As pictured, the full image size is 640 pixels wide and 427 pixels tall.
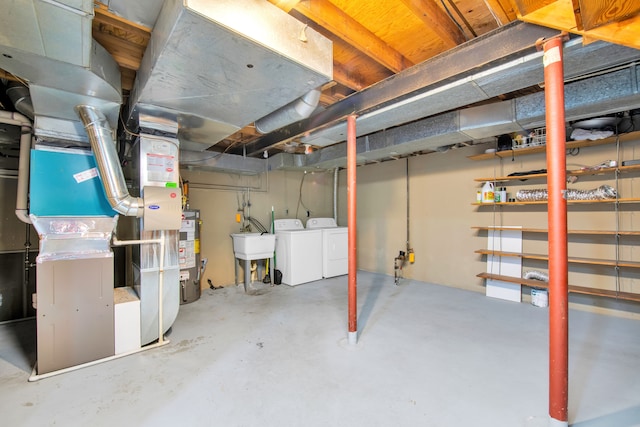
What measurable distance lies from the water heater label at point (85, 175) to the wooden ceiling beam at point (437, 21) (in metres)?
2.57

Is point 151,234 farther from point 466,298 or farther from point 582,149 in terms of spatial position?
point 582,149

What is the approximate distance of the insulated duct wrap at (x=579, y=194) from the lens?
9.51 feet

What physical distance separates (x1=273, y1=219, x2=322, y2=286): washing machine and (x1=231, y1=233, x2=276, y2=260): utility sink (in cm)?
19

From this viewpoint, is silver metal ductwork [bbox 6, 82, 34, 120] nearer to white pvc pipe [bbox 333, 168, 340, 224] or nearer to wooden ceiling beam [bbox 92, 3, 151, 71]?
wooden ceiling beam [bbox 92, 3, 151, 71]

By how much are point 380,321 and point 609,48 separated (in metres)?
2.67

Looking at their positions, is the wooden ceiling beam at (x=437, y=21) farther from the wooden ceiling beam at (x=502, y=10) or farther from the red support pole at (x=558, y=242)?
the red support pole at (x=558, y=242)

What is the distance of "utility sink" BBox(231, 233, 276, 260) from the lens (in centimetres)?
421

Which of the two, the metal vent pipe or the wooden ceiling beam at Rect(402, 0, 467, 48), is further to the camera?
the metal vent pipe

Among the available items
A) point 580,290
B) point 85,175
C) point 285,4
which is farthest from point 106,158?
point 580,290

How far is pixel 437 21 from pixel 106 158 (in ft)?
8.17

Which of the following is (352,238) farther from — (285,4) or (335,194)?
(335,194)

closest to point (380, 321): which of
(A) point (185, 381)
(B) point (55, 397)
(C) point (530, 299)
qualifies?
(A) point (185, 381)

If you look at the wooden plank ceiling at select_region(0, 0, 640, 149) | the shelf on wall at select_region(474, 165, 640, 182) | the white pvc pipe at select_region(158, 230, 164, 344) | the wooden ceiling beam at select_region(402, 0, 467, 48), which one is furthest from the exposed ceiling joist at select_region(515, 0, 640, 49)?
the white pvc pipe at select_region(158, 230, 164, 344)

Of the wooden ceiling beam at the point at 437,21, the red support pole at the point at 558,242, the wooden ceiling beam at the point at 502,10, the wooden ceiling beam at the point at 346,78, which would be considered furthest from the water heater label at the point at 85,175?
the red support pole at the point at 558,242
